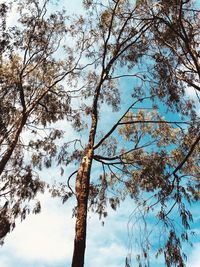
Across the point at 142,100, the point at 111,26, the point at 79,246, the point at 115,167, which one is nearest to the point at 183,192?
the point at 79,246

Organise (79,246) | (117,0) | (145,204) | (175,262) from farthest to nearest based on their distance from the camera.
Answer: (117,0), (79,246), (145,204), (175,262)

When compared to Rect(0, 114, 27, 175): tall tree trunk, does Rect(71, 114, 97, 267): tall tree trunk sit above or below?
below

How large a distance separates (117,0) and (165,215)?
586cm

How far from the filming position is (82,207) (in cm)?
692

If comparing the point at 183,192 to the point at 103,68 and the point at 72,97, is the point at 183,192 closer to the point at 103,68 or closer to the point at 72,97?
the point at 103,68

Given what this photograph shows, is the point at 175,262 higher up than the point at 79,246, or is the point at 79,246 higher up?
the point at 79,246

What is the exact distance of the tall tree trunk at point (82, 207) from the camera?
6133 mm

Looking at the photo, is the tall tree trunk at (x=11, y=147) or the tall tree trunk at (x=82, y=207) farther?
the tall tree trunk at (x=11, y=147)

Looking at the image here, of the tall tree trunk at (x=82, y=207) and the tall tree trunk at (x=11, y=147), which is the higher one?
the tall tree trunk at (x=11, y=147)

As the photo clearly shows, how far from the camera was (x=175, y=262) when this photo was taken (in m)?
5.42

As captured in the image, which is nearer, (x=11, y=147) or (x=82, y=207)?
(x=82, y=207)

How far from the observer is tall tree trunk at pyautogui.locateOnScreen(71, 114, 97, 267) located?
6133mm

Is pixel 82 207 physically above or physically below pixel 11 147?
below

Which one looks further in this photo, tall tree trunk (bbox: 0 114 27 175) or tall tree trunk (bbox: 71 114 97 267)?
tall tree trunk (bbox: 0 114 27 175)
